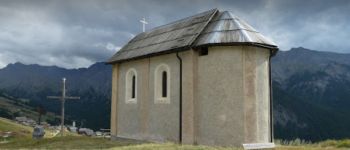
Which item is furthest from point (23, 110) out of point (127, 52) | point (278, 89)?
point (127, 52)

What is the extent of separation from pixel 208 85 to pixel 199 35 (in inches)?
105

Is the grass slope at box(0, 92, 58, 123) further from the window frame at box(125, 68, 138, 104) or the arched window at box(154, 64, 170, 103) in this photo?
the arched window at box(154, 64, 170, 103)

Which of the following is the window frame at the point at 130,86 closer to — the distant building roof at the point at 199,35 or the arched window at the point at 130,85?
the arched window at the point at 130,85

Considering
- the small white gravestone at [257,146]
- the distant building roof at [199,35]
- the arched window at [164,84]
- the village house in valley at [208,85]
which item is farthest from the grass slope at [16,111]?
the small white gravestone at [257,146]

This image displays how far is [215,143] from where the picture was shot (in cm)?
1642

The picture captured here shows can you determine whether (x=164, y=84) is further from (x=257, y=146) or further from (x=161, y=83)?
(x=257, y=146)

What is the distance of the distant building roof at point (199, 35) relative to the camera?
1684cm

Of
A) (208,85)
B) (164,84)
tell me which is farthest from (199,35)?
(164,84)

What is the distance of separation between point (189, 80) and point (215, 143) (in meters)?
3.17

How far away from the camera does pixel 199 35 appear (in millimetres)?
18062

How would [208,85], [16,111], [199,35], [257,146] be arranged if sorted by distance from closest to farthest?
[257,146] → [208,85] → [199,35] → [16,111]

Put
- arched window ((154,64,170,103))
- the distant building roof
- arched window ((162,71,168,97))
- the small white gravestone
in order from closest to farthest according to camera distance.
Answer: the small white gravestone
the distant building roof
arched window ((154,64,170,103))
arched window ((162,71,168,97))

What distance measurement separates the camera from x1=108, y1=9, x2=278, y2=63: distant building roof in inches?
663

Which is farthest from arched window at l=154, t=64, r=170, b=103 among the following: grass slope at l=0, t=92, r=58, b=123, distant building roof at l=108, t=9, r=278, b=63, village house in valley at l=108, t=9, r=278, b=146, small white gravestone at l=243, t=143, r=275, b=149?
grass slope at l=0, t=92, r=58, b=123
